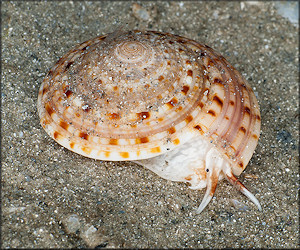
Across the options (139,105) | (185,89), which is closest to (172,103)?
(185,89)

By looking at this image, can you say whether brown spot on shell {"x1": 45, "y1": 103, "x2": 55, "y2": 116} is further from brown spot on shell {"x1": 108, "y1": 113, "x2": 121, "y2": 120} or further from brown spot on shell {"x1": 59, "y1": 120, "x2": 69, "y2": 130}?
brown spot on shell {"x1": 108, "y1": 113, "x2": 121, "y2": 120}

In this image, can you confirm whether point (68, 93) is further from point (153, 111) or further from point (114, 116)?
point (153, 111)

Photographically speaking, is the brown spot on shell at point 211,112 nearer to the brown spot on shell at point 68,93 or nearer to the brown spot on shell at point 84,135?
the brown spot on shell at point 84,135

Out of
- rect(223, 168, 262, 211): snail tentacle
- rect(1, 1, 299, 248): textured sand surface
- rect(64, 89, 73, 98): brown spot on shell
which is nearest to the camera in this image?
rect(1, 1, 299, 248): textured sand surface

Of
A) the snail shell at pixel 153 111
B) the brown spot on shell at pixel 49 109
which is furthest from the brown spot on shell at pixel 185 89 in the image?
the brown spot on shell at pixel 49 109

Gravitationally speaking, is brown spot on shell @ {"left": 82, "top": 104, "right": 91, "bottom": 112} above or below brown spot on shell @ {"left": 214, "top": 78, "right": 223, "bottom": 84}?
below

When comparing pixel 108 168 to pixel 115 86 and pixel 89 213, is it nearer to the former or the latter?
pixel 89 213

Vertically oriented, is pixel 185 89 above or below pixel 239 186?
above

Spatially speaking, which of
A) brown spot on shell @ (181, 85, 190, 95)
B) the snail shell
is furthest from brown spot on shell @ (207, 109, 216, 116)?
brown spot on shell @ (181, 85, 190, 95)

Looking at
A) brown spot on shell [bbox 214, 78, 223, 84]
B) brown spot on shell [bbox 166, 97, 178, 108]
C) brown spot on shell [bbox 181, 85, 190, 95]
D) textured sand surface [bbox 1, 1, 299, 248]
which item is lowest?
textured sand surface [bbox 1, 1, 299, 248]
